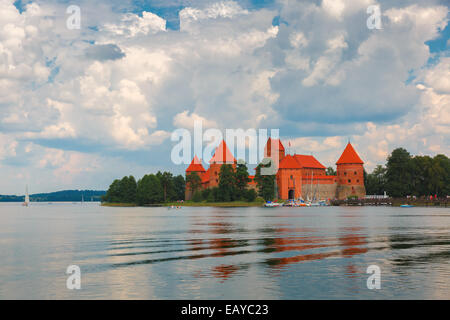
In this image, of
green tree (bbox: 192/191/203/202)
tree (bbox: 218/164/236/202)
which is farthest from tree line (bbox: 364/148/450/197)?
green tree (bbox: 192/191/203/202)

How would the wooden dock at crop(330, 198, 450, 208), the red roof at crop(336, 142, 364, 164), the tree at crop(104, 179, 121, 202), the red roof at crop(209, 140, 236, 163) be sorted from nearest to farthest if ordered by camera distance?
the wooden dock at crop(330, 198, 450, 208), the red roof at crop(336, 142, 364, 164), the red roof at crop(209, 140, 236, 163), the tree at crop(104, 179, 121, 202)

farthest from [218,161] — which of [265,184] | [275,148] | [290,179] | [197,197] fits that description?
[265,184]

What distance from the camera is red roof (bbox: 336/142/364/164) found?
135 metres

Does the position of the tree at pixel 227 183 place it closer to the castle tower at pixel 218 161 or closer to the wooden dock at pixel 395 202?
the castle tower at pixel 218 161

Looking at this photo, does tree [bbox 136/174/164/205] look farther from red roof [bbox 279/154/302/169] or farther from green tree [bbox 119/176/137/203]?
red roof [bbox 279/154/302/169]

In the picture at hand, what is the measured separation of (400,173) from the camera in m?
121

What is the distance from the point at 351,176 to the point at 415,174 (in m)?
18.6

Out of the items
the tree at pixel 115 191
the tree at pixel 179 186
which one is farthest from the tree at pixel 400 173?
the tree at pixel 115 191

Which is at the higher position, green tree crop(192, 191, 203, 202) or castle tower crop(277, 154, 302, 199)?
castle tower crop(277, 154, 302, 199)

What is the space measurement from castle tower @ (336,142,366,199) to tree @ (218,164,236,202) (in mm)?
33655

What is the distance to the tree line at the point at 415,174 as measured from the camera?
379 feet

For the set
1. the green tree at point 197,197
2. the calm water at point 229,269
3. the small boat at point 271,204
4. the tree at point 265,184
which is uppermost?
the tree at point 265,184

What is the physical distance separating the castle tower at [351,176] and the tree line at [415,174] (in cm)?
1116
